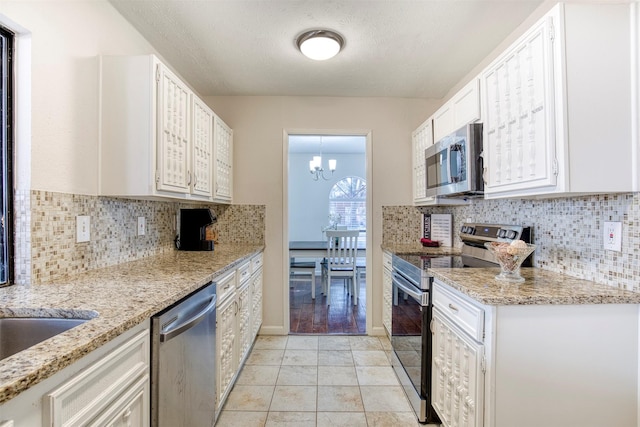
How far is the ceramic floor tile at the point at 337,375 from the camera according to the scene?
2180 millimetres

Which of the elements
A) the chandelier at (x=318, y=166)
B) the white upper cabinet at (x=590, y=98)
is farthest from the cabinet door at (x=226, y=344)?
the chandelier at (x=318, y=166)

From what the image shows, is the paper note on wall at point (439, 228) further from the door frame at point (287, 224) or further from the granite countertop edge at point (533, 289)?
the granite countertop edge at point (533, 289)

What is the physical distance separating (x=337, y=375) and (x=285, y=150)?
2.09 m

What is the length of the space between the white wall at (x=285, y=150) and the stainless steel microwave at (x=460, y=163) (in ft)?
2.50

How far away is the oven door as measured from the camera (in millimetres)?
1742

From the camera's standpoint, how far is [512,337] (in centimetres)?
116

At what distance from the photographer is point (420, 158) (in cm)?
281

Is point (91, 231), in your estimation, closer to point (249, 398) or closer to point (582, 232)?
point (249, 398)

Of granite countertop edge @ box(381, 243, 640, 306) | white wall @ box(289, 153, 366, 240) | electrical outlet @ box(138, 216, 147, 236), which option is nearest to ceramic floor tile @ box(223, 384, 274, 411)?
electrical outlet @ box(138, 216, 147, 236)

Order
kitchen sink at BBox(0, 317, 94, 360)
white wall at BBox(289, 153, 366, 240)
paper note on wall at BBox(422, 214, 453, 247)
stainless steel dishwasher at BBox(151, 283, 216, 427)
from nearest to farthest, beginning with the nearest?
kitchen sink at BBox(0, 317, 94, 360) < stainless steel dishwasher at BBox(151, 283, 216, 427) < paper note on wall at BBox(422, 214, 453, 247) < white wall at BBox(289, 153, 366, 240)

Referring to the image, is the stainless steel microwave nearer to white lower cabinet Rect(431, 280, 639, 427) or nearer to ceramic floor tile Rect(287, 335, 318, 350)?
white lower cabinet Rect(431, 280, 639, 427)

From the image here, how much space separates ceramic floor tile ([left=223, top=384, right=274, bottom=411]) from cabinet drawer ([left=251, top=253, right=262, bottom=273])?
0.87m

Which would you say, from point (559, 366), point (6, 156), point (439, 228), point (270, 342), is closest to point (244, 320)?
point (270, 342)

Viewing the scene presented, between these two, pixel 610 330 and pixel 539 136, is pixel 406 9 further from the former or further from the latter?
pixel 610 330
